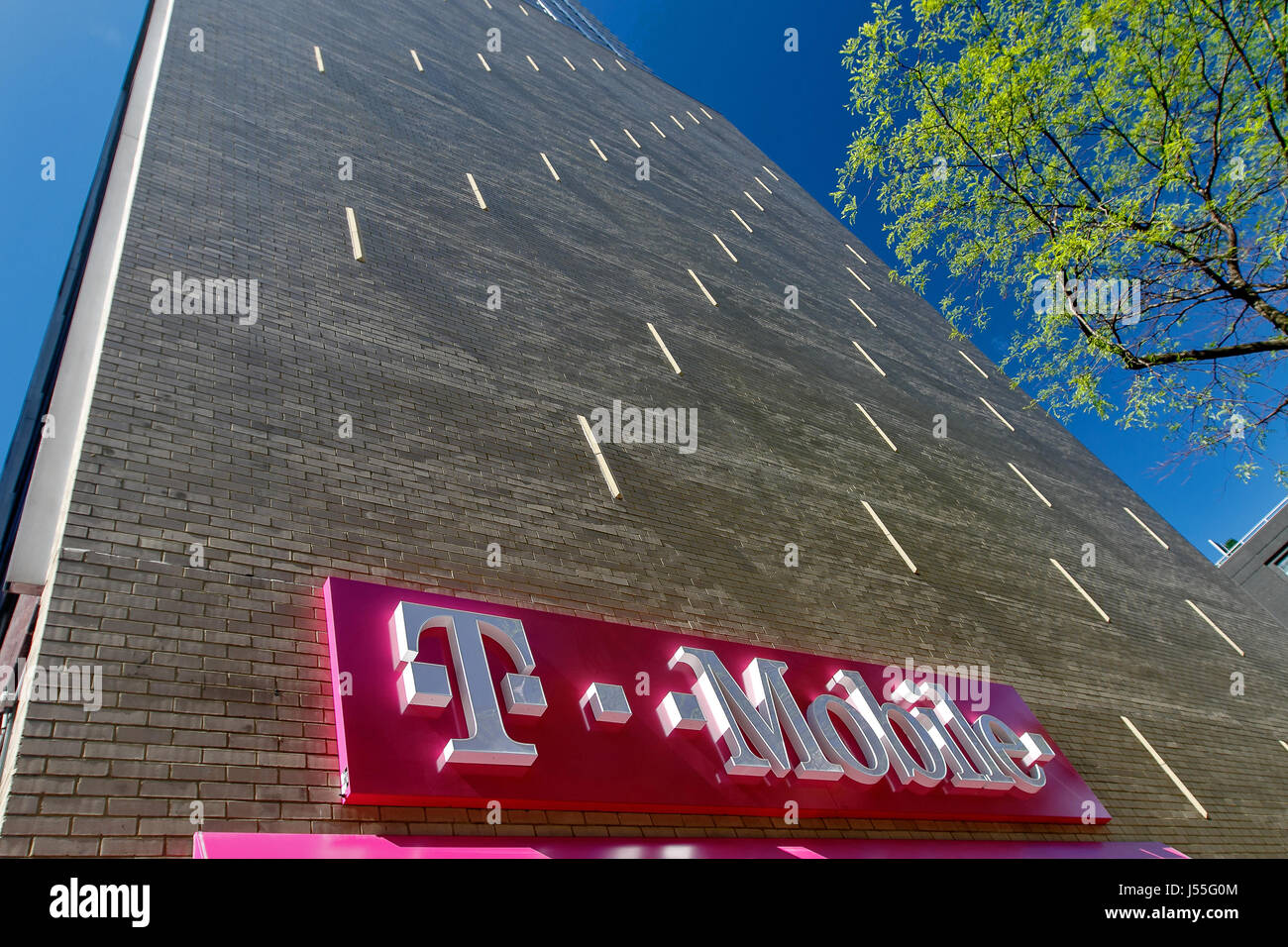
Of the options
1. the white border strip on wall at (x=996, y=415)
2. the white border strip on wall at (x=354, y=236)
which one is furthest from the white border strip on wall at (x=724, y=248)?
the white border strip on wall at (x=354, y=236)

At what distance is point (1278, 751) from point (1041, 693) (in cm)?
467

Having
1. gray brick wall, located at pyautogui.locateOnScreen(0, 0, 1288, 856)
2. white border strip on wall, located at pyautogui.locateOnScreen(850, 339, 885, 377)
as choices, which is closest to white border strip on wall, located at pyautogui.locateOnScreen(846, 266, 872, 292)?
gray brick wall, located at pyautogui.locateOnScreen(0, 0, 1288, 856)

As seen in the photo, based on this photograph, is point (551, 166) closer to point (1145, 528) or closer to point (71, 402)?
point (71, 402)

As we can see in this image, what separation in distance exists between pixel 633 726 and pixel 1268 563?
2937 centimetres

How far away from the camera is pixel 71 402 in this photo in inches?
206

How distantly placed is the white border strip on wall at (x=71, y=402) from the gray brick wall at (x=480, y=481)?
0.11 m

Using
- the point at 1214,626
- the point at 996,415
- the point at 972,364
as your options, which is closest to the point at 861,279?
the point at 972,364

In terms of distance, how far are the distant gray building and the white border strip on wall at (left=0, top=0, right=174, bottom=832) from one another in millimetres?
30033

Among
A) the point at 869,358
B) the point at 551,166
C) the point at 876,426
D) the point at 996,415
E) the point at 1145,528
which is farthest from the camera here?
the point at 996,415

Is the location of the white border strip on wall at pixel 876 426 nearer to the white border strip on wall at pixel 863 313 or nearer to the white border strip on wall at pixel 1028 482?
the white border strip on wall at pixel 1028 482

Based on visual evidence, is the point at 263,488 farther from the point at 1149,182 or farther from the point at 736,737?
the point at 1149,182

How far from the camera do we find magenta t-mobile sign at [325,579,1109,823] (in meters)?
4.13

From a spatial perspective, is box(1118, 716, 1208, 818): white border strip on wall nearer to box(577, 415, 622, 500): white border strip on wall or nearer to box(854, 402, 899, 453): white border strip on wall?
box(854, 402, 899, 453): white border strip on wall
